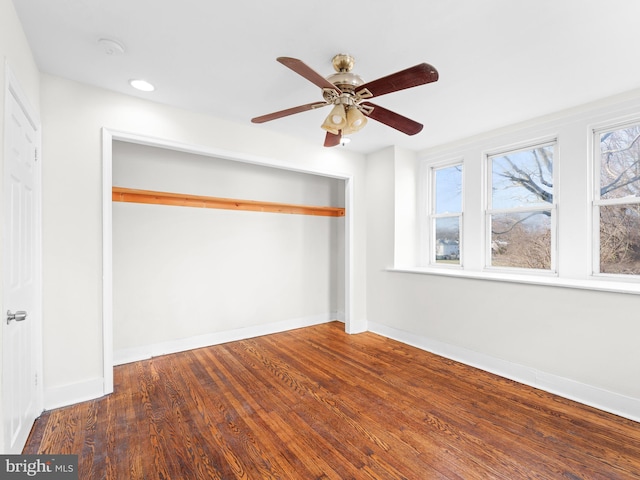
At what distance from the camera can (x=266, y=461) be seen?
5.99 feet

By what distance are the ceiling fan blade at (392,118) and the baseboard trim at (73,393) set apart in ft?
10.2

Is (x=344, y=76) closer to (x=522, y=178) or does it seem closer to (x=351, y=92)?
(x=351, y=92)

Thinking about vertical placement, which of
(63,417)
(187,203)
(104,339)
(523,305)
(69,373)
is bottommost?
(63,417)

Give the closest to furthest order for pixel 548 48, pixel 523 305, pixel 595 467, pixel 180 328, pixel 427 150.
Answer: pixel 595 467 → pixel 548 48 → pixel 523 305 → pixel 180 328 → pixel 427 150

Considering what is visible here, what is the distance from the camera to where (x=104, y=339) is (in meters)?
2.62

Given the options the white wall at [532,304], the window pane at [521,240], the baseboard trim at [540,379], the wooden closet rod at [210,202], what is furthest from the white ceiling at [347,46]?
the baseboard trim at [540,379]

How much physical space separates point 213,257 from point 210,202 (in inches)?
27.5

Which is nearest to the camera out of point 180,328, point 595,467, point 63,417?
point 595,467

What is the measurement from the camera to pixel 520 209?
3420 mm

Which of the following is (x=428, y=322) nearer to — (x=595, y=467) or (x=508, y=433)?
(x=508, y=433)

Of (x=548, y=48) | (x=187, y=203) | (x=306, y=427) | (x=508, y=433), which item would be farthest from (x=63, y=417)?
(x=548, y=48)

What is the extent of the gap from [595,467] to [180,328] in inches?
148

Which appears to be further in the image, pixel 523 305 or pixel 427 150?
pixel 427 150

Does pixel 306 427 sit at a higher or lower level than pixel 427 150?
lower
